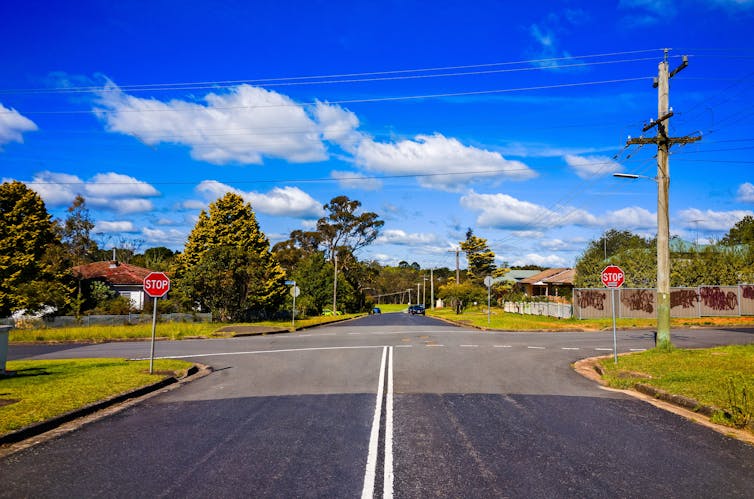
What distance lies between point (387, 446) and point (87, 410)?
5463 mm

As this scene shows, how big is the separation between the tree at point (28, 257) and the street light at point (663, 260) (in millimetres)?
32749

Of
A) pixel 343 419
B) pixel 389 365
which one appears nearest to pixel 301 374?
pixel 389 365

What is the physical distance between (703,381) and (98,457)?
35.9 feet

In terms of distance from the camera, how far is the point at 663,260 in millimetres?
17031

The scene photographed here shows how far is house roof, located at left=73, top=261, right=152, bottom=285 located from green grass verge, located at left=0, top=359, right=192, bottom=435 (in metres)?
33.5

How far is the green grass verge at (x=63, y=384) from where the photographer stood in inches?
333

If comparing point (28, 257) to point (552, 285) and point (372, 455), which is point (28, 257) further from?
point (552, 285)

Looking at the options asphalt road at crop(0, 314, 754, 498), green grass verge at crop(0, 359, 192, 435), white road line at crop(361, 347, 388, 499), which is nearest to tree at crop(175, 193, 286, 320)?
green grass verge at crop(0, 359, 192, 435)

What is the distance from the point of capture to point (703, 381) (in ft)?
36.8

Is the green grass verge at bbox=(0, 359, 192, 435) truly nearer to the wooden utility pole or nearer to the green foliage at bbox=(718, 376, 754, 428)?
the green foliage at bbox=(718, 376, 754, 428)

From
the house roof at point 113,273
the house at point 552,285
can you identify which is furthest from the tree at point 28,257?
the house at point 552,285

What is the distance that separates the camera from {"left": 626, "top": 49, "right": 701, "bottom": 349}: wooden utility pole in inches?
664

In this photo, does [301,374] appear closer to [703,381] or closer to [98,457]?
[98,457]

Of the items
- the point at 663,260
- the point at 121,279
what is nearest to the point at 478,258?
the point at 121,279
